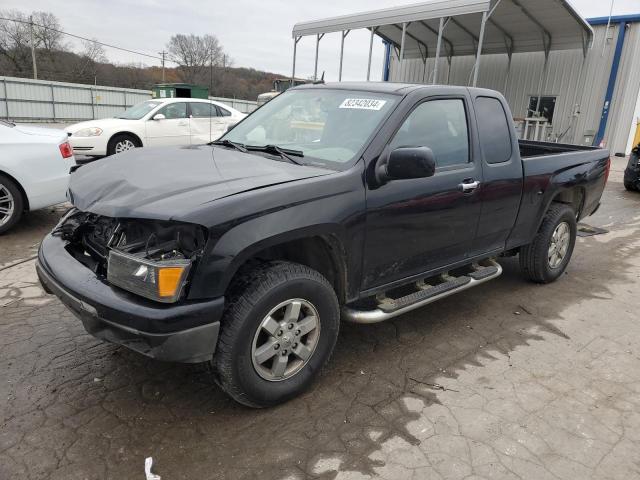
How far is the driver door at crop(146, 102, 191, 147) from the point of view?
11.7 metres

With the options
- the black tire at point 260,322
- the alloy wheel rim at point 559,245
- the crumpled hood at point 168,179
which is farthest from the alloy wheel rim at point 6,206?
the alloy wheel rim at point 559,245

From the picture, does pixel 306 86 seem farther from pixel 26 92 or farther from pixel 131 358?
pixel 26 92

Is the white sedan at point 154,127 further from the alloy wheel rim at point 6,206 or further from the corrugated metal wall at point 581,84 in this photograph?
the corrugated metal wall at point 581,84

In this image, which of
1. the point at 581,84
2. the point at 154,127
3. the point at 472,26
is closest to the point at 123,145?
the point at 154,127

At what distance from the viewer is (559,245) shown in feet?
16.8

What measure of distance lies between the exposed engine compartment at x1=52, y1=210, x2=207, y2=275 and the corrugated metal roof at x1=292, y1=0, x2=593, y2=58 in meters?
13.2

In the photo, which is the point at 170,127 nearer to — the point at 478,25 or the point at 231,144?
the point at 231,144

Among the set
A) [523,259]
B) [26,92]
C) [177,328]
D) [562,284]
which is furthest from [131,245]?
[26,92]

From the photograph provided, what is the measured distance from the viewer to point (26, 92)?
1086 inches

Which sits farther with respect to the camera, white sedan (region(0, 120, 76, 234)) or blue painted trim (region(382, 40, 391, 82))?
blue painted trim (region(382, 40, 391, 82))

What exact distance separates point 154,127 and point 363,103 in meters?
9.31

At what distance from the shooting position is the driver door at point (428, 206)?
3176 mm

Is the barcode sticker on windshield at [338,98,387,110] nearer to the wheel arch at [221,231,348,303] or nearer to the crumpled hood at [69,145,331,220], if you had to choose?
the crumpled hood at [69,145,331,220]

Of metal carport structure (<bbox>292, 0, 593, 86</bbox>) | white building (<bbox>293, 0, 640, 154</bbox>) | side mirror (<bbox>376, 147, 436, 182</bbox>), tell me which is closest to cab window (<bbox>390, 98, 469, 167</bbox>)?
side mirror (<bbox>376, 147, 436, 182</bbox>)
